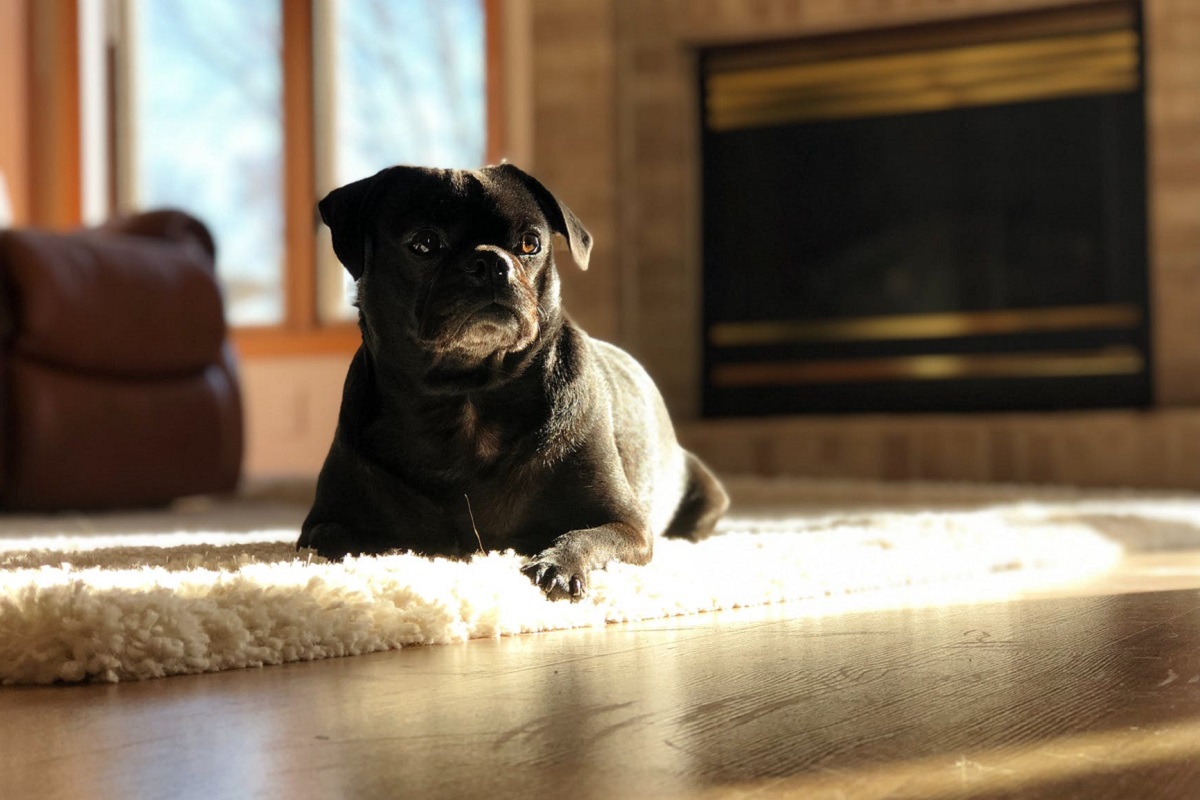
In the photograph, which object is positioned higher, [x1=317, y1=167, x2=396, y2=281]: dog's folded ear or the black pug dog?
[x1=317, y1=167, x2=396, y2=281]: dog's folded ear

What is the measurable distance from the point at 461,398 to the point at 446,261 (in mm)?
147

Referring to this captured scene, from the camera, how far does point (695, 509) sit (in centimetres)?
183

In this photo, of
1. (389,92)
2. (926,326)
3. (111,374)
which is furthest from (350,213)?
(389,92)

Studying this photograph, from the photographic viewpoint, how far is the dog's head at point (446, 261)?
130cm

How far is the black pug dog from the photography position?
134 centimetres

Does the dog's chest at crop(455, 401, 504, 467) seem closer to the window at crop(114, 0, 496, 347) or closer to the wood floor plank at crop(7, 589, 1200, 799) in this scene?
the wood floor plank at crop(7, 589, 1200, 799)

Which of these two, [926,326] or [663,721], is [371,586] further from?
[926,326]

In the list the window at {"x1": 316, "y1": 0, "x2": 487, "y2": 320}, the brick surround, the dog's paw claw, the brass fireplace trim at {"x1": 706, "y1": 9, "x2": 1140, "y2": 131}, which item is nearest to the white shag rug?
the dog's paw claw

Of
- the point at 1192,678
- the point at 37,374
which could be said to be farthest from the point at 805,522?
the point at 37,374

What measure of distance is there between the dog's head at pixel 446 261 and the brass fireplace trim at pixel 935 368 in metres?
2.61

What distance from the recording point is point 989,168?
381 cm

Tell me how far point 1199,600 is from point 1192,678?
1.61ft

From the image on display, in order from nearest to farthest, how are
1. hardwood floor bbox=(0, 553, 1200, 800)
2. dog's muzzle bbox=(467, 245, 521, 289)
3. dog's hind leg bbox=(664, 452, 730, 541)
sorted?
hardwood floor bbox=(0, 553, 1200, 800)
dog's muzzle bbox=(467, 245, 521, 289)
dog's hind leg bbox=(664, 452, 730, 541)

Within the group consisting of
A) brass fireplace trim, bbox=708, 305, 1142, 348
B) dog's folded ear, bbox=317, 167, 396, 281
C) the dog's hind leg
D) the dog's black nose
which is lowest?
the dog's hind leg
